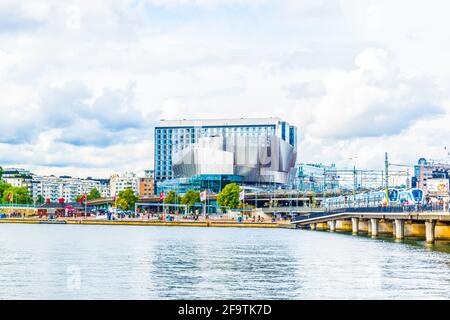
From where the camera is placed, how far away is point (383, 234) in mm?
129000

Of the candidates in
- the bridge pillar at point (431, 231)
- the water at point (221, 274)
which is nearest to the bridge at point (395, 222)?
the bridge pillar at point (431, 231)

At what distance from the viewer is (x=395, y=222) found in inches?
4387

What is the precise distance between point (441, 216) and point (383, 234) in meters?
42.7

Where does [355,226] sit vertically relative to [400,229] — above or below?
above

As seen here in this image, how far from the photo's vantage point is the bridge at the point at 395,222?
306 ft

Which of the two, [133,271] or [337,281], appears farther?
[133,271]

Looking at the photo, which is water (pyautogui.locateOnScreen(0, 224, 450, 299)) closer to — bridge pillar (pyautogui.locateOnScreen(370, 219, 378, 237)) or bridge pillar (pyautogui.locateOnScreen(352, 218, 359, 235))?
bridge pillar (pyautogui.locateOnScreen(370, 219, 378, 237))

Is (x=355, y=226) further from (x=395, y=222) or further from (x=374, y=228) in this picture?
(x=395, y=222)

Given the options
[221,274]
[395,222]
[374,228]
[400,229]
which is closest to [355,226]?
[374,228]

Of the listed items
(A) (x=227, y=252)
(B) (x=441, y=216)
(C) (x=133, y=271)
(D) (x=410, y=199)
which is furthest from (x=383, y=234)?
(C) (x=133, y=271)

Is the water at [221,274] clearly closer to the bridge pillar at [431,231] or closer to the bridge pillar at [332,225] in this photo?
the bridge pillar at [431,231]

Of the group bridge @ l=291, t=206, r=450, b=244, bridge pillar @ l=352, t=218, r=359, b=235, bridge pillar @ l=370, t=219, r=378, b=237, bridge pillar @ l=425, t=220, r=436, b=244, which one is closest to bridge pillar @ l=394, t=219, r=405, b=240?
bridge @ l=291, t=206, r=450, b=244

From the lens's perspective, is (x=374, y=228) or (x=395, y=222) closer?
(x=395, y=222)
